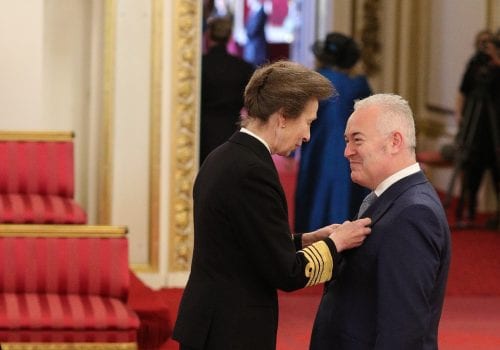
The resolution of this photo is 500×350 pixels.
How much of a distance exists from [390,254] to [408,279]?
8cm

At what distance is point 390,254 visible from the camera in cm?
308

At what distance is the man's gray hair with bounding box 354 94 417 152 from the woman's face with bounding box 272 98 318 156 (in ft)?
0.86

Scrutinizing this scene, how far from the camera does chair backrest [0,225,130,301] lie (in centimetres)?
602

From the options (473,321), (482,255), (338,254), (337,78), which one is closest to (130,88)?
(337,78)

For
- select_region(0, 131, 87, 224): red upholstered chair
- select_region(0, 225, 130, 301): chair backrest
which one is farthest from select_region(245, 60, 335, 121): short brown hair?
select_region(0, 131, 87, 224): red upholstered chair

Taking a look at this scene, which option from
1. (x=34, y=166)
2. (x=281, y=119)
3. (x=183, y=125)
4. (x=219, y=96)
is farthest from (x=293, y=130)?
(x=219, y=96)

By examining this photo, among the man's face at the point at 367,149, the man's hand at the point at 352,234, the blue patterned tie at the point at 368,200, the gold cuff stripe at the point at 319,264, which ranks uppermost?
the man's face at the point at 367,149

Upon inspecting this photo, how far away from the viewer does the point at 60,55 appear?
8.09 metres

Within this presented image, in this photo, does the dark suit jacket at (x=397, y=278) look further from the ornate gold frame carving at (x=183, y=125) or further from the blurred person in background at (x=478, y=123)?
the blurred person in background at (x=478, y=123)

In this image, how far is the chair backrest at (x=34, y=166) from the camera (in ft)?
23.2

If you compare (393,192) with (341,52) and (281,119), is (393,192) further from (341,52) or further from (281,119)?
(341,52)

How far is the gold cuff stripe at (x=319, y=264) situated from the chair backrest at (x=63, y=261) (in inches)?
110

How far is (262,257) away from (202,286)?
0.71 ft

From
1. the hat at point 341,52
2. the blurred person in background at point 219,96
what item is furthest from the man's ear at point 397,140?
the hat at point 341,52
